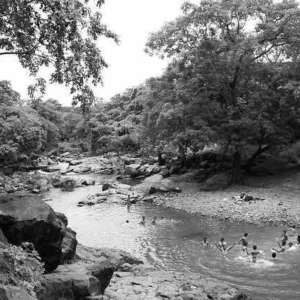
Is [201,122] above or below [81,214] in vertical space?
above

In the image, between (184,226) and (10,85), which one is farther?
(10,85)

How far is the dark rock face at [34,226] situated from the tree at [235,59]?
836 inches

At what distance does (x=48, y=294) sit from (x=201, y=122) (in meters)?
22.5

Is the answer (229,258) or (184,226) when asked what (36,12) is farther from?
(184,226)

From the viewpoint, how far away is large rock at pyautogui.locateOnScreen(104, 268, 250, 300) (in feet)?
34.0

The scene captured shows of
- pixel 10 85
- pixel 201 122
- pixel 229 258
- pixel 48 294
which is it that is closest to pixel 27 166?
pixel 10 85

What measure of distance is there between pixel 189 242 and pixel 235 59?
17.2m

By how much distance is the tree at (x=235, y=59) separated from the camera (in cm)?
2753

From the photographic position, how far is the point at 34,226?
938 cm

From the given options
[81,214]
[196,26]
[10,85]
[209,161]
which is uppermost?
[196,26]

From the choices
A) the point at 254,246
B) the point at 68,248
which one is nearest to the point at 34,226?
the point at 68,248

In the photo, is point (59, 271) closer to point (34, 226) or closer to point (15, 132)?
point (34, 226)

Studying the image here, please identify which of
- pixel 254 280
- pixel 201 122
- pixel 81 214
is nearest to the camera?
pixel 254 280

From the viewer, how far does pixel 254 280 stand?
14.1 m
